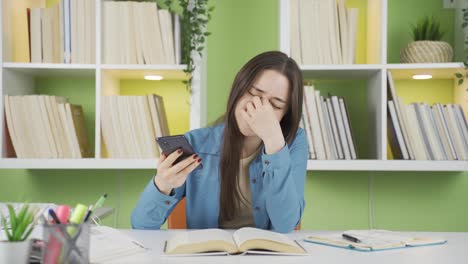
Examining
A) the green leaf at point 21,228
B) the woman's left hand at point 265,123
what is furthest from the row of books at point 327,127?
the green leaf at point 21,228

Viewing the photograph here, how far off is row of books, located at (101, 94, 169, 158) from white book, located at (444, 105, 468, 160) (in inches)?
50.8

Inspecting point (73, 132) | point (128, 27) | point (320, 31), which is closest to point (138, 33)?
point (128, 27)

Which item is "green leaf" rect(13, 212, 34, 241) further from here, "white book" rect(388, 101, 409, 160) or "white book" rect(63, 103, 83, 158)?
"white book" rect(388, 101, 409, 160)

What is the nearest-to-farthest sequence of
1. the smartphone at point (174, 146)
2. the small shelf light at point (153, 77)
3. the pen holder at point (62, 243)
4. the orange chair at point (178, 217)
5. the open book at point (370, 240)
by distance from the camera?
the pen holder at point (62, 243) → the open book at point (370, 240) → the smartphone at point (174, 146) → the orange chair at point (178, 217) → the small shelf light at point (153, 77)

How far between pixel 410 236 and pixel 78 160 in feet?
4.88

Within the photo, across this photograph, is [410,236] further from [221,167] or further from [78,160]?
[78,160]

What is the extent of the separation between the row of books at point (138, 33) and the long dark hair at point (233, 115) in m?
0.72

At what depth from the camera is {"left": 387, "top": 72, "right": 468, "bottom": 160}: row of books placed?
240 centimetres

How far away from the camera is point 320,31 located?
2.41 metres

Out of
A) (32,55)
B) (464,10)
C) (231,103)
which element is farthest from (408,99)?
(32,55)

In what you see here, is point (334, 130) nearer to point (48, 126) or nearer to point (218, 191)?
point (218, 191)

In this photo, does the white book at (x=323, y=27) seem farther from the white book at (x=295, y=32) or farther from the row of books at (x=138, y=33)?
the row of books at (x=138, y=33)

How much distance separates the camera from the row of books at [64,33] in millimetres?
2453

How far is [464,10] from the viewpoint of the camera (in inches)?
94.7
